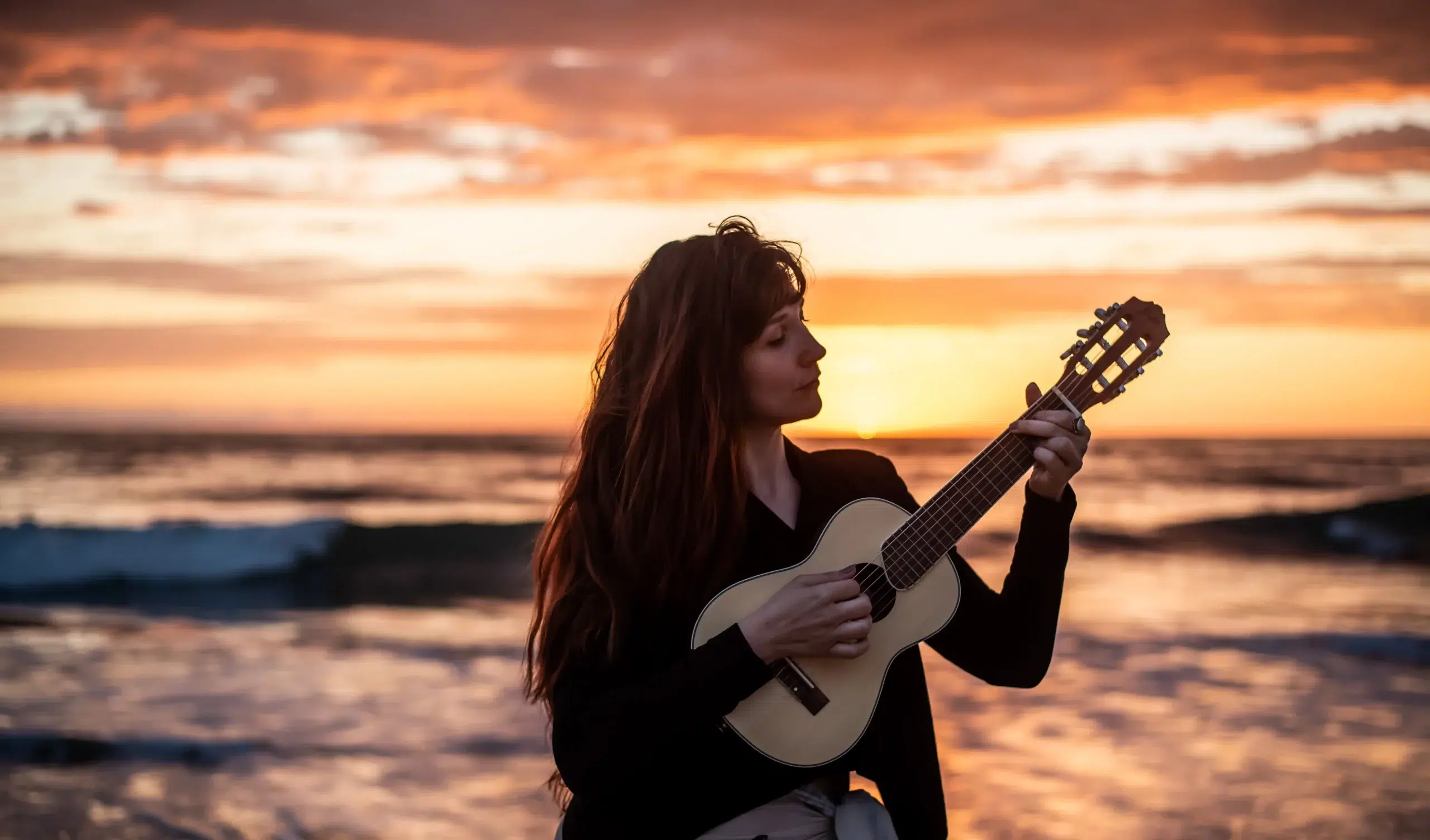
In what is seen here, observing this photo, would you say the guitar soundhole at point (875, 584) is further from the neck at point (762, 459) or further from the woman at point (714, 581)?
the neck at point (762, 459)

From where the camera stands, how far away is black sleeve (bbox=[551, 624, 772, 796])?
1.83 meters

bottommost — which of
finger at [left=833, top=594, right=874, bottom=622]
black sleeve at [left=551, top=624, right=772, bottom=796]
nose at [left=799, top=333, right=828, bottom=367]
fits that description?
black sleeve at [left=551, top=624, right=772, bottom=796]

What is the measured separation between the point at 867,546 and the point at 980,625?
0.84 ft

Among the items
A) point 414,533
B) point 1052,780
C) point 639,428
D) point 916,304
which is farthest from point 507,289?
point 639,428

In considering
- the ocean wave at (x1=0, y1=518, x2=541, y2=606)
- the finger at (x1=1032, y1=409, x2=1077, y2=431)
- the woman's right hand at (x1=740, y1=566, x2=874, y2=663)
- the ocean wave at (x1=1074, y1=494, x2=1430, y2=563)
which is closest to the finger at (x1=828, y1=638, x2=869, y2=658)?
the woman's right hand at (x1=740, y1=566, x2=874, y2=663)

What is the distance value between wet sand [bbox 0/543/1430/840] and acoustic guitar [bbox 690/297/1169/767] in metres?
2.85

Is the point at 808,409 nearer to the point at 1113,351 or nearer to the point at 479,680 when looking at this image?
the point at 1113,351

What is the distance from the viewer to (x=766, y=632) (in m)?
1.83

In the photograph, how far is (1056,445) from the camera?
1890mm

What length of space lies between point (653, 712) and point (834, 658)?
295 mm

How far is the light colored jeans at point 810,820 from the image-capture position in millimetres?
1871

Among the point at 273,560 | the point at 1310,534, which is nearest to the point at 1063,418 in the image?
the point at 273,560

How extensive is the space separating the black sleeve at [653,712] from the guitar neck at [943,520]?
271 mm

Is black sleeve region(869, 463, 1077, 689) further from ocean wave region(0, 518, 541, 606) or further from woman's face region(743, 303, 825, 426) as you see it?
ocean wave region(0, 518, 541, 606)
